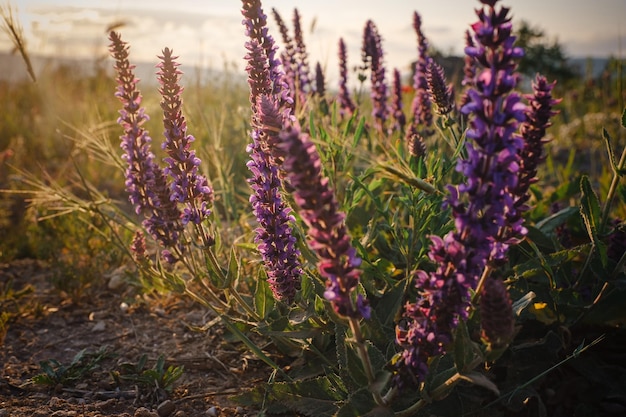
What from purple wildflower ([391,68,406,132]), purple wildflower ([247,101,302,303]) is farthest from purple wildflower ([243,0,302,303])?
purple wildflower ([391,68,406,132])

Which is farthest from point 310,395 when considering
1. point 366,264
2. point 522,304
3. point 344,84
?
point 344,84

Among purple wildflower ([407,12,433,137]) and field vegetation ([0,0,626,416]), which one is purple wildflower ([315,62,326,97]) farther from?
purple wildflower ([407,12,433,137])

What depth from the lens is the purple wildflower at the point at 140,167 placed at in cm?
222

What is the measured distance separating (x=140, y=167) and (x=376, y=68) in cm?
200

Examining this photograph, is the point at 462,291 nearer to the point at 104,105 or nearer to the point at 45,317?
the point at 45,317

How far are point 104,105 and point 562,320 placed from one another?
6678 millimetres

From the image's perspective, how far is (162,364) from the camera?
256 centimetres

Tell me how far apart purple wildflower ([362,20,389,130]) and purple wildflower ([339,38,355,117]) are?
0.29 metres

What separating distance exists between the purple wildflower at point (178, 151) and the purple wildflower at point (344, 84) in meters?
2.04

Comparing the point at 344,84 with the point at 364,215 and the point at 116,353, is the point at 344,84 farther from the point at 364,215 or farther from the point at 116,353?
the point at 116,353

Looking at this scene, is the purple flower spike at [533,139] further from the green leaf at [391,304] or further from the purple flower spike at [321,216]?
Result: the green leaf at [391,304]

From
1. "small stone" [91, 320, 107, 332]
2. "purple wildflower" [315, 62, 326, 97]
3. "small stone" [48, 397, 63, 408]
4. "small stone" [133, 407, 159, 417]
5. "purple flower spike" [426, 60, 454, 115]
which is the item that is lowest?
"small stone" [133, 407, 159, 417]

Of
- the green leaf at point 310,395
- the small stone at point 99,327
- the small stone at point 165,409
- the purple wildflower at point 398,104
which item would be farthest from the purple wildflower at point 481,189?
the purple wildflower at point 398,104

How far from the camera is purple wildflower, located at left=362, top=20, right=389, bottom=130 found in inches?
146
